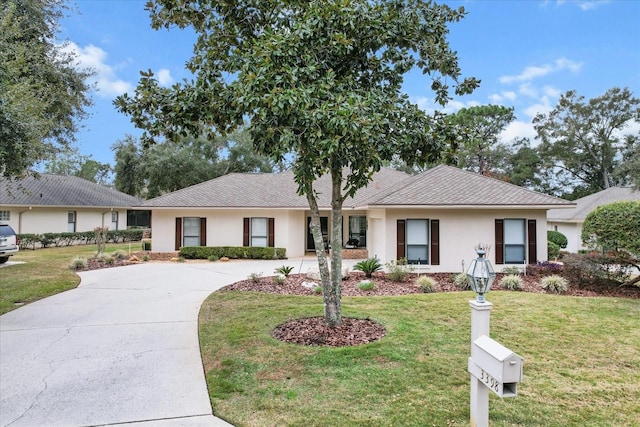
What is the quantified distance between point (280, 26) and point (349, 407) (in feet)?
17.9

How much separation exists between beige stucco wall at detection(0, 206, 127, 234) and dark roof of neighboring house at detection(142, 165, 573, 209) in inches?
386

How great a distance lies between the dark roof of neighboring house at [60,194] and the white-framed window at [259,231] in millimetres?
14065

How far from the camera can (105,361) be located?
5.12 metres

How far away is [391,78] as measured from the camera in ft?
19.7

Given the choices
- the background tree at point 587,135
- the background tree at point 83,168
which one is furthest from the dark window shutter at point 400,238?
the background tree at point 83,168

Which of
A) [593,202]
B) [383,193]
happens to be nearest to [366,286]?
[383,193]

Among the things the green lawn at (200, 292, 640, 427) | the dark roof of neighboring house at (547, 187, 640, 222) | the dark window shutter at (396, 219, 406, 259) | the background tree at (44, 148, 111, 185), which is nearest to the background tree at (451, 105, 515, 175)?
the dark roof of neighboring house at (547, 187, 640, 222)

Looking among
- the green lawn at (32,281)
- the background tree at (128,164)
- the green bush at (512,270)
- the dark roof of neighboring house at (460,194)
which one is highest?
the background tree at (128,164)

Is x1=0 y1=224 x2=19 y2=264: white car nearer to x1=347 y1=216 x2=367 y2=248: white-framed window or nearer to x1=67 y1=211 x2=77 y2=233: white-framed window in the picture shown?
x1=67 y1=211 x2=77 y2=233: white-framed window

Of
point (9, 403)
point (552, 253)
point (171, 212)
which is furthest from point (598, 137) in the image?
point (9, 403)

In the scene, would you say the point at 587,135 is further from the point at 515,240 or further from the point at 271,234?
the point at 271,234

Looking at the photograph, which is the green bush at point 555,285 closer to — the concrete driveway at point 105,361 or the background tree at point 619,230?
the background tree at point 619,230

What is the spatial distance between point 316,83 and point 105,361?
4.81m

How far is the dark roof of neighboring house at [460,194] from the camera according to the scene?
12328 millimetres
